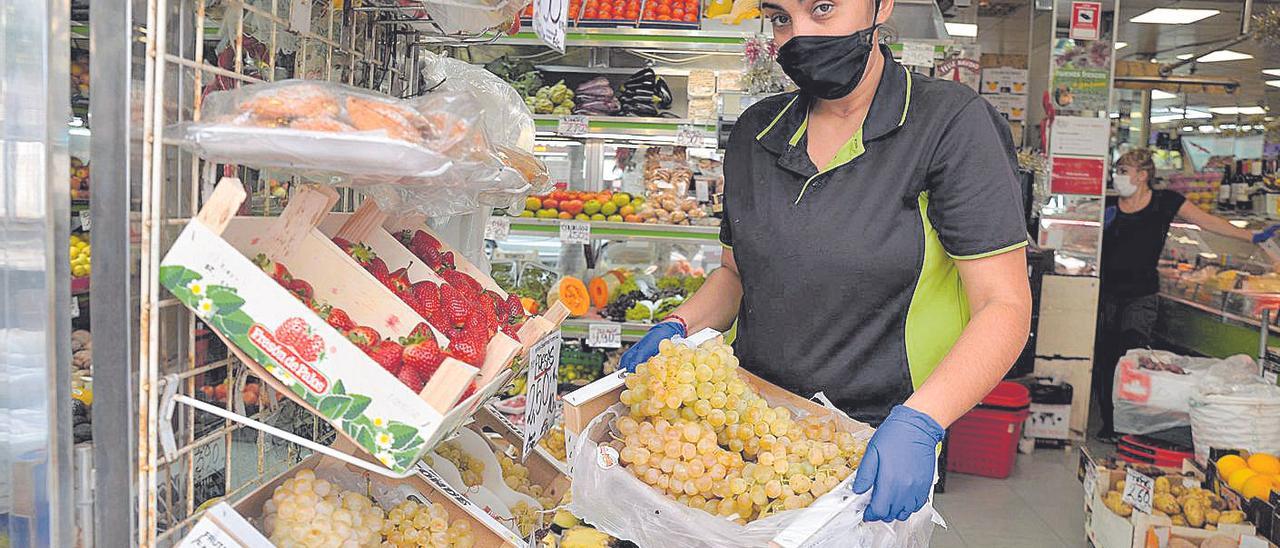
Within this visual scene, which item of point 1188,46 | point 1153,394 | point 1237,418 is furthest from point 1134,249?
point 1188,46

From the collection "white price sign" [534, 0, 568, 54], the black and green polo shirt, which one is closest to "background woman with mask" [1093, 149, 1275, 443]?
the black and green polo shirt

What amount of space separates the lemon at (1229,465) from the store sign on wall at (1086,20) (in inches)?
141

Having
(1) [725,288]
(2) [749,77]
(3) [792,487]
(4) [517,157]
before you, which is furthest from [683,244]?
(3) [792,487]

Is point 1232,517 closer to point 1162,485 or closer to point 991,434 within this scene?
point 1162,485

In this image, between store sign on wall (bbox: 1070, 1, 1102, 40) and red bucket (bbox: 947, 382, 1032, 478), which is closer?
red bucket (bbox: 947, 382, 1032, 478)

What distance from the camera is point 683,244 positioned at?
6.16 m

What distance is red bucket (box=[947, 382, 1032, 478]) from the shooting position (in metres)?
5.77

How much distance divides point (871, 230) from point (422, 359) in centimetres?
96

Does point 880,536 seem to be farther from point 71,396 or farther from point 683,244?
point 683,244

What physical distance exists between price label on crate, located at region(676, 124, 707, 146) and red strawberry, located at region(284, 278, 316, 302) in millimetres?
3843

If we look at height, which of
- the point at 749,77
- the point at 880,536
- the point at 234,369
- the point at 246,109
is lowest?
the point at 880,536

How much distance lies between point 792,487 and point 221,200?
0.91 metres

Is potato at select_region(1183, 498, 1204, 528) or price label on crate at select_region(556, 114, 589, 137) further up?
price label on crate at select_region(556, 114, 589, 137)

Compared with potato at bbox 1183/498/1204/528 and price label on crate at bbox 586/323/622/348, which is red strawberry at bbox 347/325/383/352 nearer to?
potato at bbox 1183/498/1204/528
